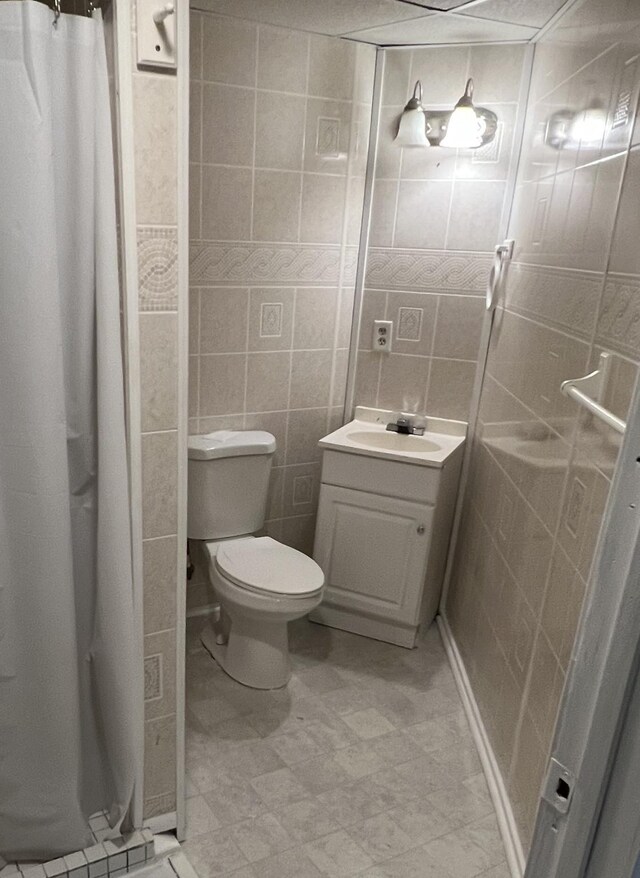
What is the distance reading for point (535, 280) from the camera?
2.04 m

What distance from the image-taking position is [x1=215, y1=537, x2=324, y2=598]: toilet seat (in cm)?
219

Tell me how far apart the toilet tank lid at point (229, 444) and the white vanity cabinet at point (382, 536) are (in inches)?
9.2

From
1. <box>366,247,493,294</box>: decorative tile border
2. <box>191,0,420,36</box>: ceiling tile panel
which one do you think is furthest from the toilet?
<box>191,0,420,36</box>: ceiling tile panel

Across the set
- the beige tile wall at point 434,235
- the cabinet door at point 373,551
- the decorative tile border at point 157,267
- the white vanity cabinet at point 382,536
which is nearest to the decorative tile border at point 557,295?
the beige tile wall at point 434,235

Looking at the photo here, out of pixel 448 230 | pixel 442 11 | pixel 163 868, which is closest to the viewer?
pixel 163 868

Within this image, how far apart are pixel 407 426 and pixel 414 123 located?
3.62 ft

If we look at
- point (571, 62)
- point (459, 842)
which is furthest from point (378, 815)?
point (571, 62)

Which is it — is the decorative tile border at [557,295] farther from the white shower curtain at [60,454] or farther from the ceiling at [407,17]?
the white shower curtain at [60,454]

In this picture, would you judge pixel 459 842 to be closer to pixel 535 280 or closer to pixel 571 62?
pixel 535 280

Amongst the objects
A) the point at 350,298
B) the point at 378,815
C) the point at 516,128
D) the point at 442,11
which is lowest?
the point at 378,815

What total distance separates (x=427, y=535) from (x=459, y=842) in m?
0.98

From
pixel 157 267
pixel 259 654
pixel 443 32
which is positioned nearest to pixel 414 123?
pixel 443 32

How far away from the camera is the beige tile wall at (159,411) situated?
129cm

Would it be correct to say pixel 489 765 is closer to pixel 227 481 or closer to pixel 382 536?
pixel 382 536
